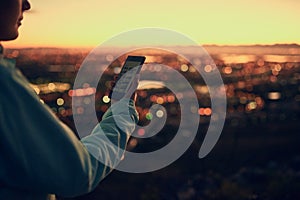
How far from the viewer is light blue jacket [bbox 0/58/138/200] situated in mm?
541

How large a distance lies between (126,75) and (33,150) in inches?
12.3

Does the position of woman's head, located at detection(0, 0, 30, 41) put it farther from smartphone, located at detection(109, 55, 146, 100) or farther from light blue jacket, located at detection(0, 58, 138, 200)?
smartphone, located at detection(109, 55, 146, 100)

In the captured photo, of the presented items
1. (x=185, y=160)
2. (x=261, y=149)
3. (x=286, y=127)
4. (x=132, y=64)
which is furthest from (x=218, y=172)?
(x=132, y=64)

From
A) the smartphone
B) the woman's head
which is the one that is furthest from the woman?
the smartphone

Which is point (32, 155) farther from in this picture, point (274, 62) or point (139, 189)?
point (274, 62)

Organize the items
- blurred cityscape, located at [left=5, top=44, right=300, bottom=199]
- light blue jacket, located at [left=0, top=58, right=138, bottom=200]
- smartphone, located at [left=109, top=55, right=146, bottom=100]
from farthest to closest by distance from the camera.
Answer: blurred cityscape, located at [left=5, top=44, right=300, bottom=199] < smartphone, located at [left=109, top=55, right=146, bottom=100] < light blue jacket, located at [left=0, top=58, right=138, bottom=200]

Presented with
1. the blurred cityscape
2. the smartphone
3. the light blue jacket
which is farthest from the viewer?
the blurred cityscape

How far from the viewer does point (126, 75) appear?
83 centimetres

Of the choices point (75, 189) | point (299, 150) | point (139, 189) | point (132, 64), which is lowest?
point (139, 189)

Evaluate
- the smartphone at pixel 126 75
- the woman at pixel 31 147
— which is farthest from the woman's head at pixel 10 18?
the smartphone at pixel 126 75

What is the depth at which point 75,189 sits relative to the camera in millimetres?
602

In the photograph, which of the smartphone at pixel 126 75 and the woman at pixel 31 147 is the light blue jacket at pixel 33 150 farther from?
the smartphone at pixel 126 75

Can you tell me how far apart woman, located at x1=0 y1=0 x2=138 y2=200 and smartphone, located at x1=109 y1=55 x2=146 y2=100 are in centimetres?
18

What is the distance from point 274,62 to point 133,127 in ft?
187
